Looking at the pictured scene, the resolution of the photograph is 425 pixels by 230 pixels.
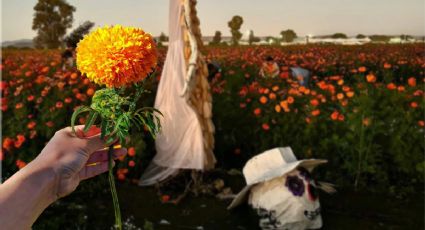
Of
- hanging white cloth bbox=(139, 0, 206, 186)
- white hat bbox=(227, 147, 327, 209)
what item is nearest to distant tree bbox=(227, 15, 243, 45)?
hanging white cloth bbox=(139, 0, 206, 186)

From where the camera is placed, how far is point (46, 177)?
2.84 ft

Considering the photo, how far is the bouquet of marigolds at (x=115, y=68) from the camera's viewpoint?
807mm

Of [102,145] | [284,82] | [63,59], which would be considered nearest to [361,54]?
[284,82]

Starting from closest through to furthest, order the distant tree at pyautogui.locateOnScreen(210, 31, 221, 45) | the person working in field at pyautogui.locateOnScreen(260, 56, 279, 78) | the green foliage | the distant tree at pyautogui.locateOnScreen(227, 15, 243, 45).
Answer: the green foliage
the person working in field at pyautogui.locateOnScreen(260, 56, 279, 78)
the distant tree at pyautogui.locateOnScreen(227, 15, 243, 45)
the distant tree at pyautogui.locateOnScreen(210, 31, 221, 45)

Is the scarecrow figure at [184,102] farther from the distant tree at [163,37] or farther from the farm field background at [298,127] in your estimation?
the distant tree at [163,37]

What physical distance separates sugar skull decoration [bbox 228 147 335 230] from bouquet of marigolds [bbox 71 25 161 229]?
73.8 inches

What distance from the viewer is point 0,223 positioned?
0.81 meters

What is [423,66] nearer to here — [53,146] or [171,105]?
[171,105]

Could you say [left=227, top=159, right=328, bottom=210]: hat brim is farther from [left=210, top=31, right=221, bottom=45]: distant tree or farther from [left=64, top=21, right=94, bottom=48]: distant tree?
[left=210, top=31, right=221, bottom=45]: distant tree

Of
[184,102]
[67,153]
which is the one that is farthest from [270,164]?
[67,153]

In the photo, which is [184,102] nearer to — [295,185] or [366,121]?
[295,185]

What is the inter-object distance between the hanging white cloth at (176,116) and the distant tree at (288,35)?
8.00 feet

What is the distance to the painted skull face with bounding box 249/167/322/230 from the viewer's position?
268 cm

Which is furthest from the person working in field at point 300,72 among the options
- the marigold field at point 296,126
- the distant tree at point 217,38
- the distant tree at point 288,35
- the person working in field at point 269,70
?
the distant tree at point 217,38
